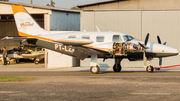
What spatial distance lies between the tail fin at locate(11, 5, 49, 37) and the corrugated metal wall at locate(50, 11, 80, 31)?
7.67 m

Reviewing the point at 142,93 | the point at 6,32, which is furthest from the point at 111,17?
the point at 6,32

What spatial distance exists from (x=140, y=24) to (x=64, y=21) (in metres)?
9.70

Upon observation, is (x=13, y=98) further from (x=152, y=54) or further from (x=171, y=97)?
(x=152, y=54)

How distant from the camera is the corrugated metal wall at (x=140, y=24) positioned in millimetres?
25750

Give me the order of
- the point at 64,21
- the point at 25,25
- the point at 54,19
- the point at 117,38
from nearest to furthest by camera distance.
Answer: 1. the point at 117,38
2. the point at 25,25
3. the point at 54,19
4. the point at 64,21

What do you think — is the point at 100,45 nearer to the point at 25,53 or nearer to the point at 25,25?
the point at 25,25

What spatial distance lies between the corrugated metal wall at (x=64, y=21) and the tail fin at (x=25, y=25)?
767 cm

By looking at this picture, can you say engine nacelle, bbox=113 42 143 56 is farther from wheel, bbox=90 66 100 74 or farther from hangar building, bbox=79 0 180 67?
hangar building, bbox=79 0 180 67

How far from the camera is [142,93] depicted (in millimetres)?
9852

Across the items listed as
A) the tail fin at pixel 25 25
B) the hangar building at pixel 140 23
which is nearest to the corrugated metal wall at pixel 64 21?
the hangar building at pixel 140 23

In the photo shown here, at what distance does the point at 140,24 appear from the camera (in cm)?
2616

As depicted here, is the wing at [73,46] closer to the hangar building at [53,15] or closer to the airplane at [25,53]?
the hangar building at [53,15]

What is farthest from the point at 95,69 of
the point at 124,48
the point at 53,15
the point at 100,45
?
the point at 53,15

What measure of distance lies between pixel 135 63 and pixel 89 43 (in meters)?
10.2
